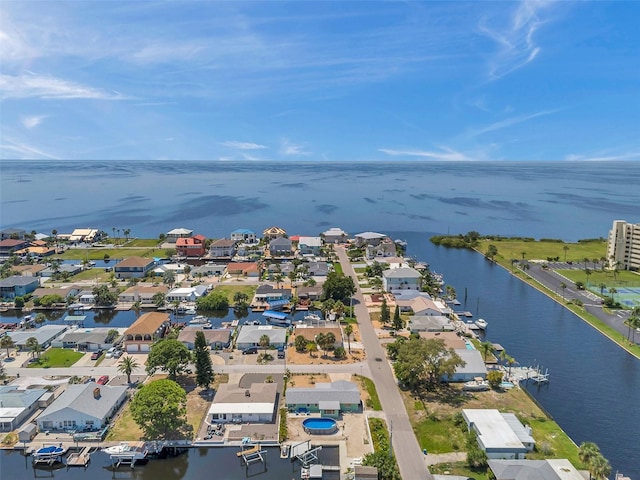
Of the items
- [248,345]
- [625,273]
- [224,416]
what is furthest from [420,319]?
[625,273]

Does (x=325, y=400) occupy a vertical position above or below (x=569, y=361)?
above

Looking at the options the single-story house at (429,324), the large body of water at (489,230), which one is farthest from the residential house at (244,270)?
the single-story house at (429,324)

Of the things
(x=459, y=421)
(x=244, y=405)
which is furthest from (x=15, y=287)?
(x=459, y=421)

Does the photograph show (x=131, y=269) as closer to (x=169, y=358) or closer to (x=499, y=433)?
(x=169, y=358)

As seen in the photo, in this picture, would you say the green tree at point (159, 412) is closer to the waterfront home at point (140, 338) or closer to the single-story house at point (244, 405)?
the single-story house at point (244, 405)

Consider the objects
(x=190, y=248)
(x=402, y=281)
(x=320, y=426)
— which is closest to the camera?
(x=320, y=426)

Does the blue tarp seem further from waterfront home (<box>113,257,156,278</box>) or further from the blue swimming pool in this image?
waterfront home (<box>113,257,156,278</box>)
